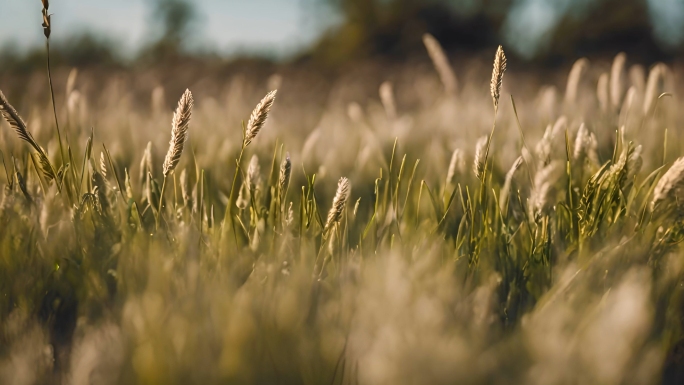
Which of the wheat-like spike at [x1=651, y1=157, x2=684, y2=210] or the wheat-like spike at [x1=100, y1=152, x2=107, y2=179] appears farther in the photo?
A: the wheat-like spike at [x1=100, y1=152, x2=107, y2=179]

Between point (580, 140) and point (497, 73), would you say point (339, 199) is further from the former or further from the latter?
point (580, 140)

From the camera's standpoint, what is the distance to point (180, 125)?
1043 mm

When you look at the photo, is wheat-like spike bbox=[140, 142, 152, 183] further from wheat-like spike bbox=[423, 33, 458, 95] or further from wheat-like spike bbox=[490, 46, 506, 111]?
wheat-like spike bbox=[423, 33, 458, 95]

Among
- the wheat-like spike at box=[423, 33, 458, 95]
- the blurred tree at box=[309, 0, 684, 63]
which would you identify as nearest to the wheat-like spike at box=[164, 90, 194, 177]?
the wheat-like spike at box=[423, 33, 458, 95]

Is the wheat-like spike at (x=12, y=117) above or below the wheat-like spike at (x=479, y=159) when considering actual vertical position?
above

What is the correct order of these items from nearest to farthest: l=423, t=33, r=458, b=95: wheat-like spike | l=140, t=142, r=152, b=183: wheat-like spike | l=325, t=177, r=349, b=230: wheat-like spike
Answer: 1. l=325, t=177, r=349, b=230: wheat-like spike
2. l=140, t=142, r=152, b=183: wheat-like spike
3. l=423, t=33, r=458, b=95: wheat-like spike

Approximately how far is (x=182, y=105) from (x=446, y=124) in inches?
84.9

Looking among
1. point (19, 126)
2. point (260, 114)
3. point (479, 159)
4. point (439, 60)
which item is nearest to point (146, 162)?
point (19, 126)

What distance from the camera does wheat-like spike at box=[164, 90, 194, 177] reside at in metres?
1.03

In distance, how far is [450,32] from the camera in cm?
1761

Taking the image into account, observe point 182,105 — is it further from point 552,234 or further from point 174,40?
point 174,40

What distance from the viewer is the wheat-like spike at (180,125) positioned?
1027mm

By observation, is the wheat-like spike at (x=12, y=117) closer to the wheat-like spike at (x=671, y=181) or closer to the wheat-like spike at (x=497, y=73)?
the wheat-like spike at (x=497, y=73)

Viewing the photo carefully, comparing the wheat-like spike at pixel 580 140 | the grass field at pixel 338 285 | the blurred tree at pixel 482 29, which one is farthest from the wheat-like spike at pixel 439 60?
the blurred tree at pixel 482 29
